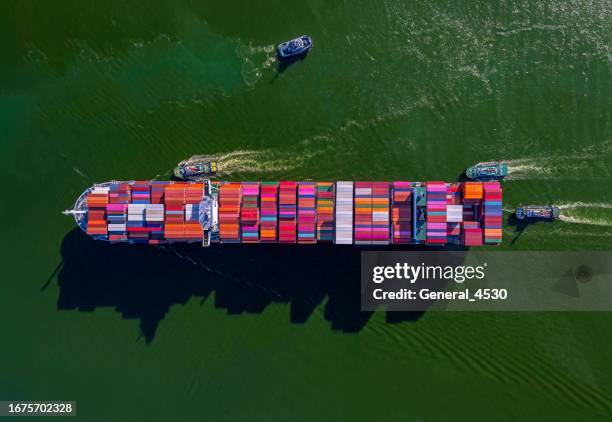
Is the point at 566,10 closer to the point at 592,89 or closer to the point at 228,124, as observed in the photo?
the point at 592,89

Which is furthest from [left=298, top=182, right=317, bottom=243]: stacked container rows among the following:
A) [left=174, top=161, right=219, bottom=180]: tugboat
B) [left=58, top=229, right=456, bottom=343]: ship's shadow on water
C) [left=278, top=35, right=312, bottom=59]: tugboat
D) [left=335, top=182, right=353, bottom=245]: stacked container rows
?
[left=278, top=35, right=312, bottom=59]: tugboat

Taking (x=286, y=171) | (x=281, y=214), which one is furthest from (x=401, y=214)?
(x=286, y=171)

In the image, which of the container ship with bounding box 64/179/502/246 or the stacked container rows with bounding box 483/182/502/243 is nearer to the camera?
the stacked container rows with bounding box 483/182/502/243

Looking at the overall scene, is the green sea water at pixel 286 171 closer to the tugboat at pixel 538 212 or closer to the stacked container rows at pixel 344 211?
the tugboat at pixel 538 212

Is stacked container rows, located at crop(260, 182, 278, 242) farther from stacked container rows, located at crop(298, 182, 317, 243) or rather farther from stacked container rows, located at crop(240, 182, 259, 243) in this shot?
stacked container rows, located at crop(298, 182, 317, 243)

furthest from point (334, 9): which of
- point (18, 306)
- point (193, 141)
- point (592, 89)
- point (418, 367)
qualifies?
point (18, 306)

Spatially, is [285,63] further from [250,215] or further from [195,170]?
[250,215]
